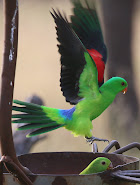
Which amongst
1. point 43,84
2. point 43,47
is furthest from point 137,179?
point 43,47

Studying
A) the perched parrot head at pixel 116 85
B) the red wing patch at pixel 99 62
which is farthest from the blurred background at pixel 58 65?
the perched parrot head at pixel 116 85

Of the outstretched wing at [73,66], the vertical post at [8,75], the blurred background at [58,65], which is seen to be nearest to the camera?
the vertical post at [8,75]

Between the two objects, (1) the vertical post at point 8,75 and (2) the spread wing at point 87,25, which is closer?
(1) the vertical post at point 8,75

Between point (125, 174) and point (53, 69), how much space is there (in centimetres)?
685

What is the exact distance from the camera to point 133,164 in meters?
0.97

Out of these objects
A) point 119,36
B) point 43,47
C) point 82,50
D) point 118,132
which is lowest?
point 118,132

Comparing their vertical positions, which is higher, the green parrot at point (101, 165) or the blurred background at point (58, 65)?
the blurred background at point (58, 65)

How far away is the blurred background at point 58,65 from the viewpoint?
11.3 feet

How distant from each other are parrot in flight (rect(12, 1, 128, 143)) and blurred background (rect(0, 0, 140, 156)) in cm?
14

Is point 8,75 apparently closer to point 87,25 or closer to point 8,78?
point 8,78

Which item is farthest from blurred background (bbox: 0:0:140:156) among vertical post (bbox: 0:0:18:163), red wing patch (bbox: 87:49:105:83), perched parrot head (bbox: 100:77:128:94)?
perched parrot head (bbox: 100:77:128:94)

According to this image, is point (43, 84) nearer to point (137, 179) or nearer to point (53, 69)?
point (53, 69)

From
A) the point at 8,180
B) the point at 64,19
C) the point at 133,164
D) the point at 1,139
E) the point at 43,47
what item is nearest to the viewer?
the point at 1,139

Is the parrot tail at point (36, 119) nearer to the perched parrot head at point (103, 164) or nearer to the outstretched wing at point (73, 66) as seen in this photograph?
the outstretched wing at point (73, 66)
